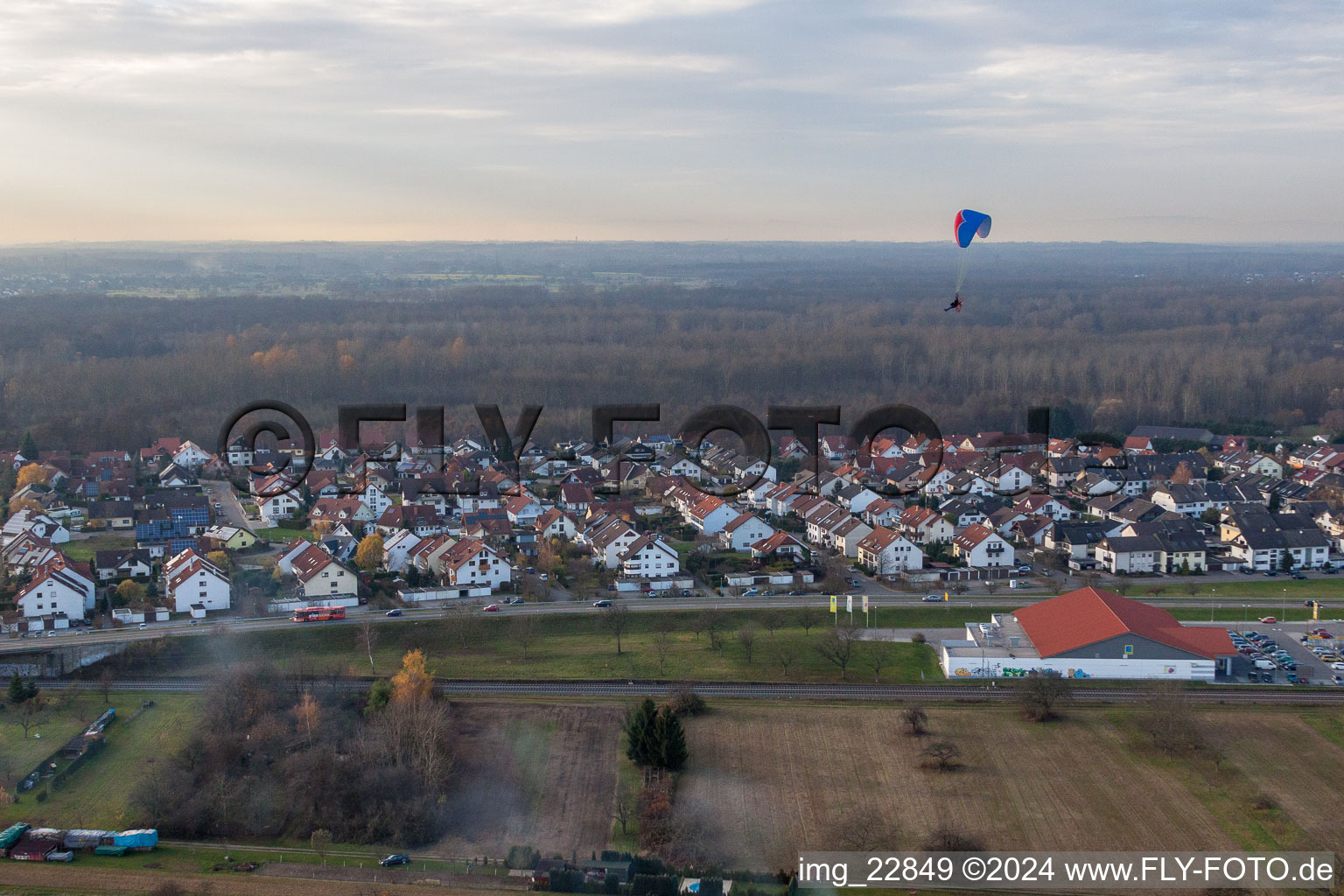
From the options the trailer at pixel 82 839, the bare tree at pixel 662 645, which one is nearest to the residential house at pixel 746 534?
the bare tree at pixel 662 645

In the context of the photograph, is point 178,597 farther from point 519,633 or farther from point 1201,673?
point 1201,673

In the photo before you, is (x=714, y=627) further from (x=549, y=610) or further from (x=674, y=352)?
(x=674, y=352)

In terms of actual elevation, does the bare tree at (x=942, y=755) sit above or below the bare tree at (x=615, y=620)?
below

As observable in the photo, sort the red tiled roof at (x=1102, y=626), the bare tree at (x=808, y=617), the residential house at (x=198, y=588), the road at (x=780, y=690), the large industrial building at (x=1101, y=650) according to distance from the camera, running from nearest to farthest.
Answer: the road at (x=780, y=690) < the large industrial building at (x=1101, y=650) < the red tiled roof at (x=1102, y=626) < the bare tree at (x=808, y=617) < the residential house at (x=198, y=588)

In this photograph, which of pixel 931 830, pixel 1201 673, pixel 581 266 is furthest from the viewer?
pixel 581 266

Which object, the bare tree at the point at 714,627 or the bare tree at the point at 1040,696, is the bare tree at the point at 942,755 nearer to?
the bare tree at the point at 1040,696

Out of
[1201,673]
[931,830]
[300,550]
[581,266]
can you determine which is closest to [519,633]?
[300,550]

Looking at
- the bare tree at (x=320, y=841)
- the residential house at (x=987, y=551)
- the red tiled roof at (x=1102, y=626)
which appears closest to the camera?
the bare tree at (x=320, y=841)

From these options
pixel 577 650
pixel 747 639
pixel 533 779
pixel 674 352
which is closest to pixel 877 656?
pixel 747 639

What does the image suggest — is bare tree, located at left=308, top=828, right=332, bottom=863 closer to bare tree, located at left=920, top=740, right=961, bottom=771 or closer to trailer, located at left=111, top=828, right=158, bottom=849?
trailer, located at left=111, top=828, right=158, bottom=849
